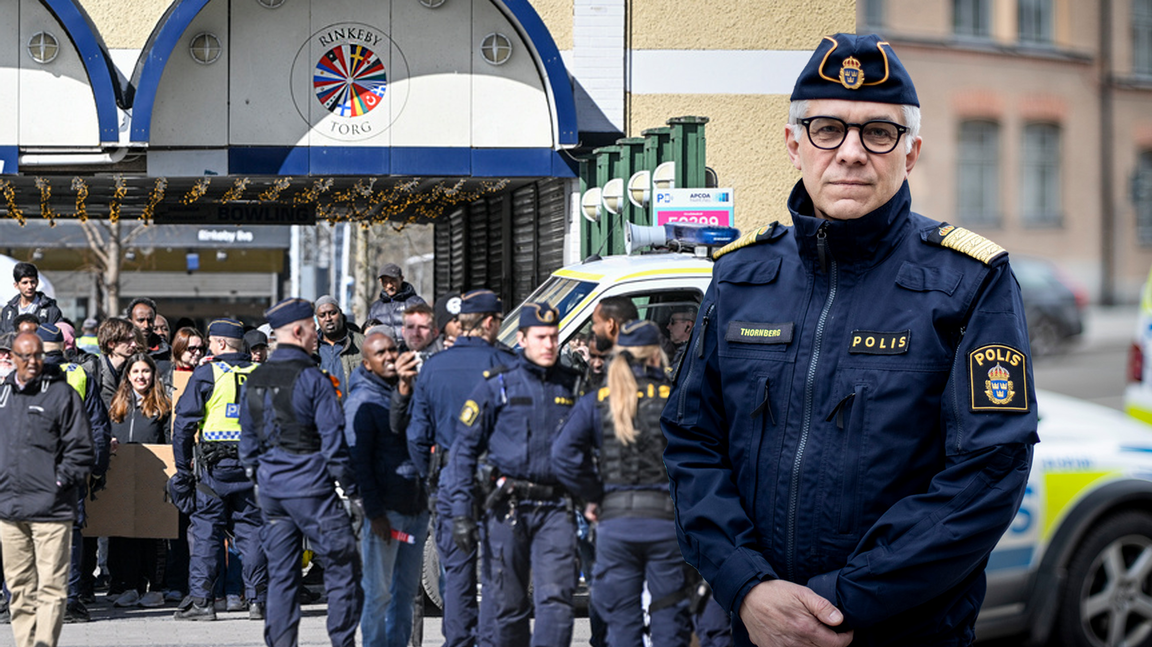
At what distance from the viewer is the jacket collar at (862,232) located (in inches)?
108

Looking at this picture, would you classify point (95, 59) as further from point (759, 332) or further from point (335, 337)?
point (759, 332)

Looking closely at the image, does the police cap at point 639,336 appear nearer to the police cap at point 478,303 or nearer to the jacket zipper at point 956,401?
the police cap at point 478,303

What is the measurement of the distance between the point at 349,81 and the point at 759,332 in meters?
10.1

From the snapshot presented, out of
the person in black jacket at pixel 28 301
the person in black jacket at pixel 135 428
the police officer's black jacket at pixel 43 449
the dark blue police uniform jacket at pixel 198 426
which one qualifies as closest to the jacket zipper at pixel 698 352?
the police officer's black jacket at pixel 43 449

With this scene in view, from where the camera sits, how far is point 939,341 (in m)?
2.67

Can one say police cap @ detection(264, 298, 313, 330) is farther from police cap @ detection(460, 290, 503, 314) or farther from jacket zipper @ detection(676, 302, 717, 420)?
jacket zipper @ detection(676, 302, 717, 420)

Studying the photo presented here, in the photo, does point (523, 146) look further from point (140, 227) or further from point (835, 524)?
point (140, 227)

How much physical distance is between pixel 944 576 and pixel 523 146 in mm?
10096

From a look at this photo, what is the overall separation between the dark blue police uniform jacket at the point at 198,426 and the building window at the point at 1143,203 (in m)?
6.13

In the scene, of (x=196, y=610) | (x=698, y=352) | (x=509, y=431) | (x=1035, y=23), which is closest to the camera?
(x=698, y=352)

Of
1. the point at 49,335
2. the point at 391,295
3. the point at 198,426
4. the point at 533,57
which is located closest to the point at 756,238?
the point at 198,426

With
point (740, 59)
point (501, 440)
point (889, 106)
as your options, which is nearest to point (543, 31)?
point (740, 59)

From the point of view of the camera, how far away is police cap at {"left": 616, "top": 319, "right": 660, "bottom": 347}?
6.77m

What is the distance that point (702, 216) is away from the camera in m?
9.77
